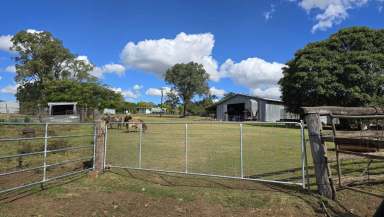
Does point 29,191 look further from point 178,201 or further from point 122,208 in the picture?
point 178,201

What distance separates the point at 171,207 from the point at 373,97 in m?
26.5

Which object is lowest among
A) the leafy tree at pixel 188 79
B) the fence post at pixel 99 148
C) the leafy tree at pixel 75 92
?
the fence post at pixel 99 148

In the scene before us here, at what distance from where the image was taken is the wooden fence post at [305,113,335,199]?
621 centimetres

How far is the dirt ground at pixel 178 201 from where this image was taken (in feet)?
18.2

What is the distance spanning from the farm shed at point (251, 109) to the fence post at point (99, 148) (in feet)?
106

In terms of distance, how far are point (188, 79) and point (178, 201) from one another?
6615 centimetres

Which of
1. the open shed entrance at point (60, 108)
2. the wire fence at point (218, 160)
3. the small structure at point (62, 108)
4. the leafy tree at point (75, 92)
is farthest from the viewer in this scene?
the leafy tree at point (75, 92)

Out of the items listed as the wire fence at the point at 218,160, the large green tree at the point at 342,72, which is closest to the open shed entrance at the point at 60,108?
the large green tree at the point at 342,72

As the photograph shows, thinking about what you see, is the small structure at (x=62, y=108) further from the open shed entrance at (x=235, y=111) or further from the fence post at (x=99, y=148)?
the fence post at (x=99, y=148)

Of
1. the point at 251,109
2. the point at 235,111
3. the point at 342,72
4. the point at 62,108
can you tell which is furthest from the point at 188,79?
the point at 342,72

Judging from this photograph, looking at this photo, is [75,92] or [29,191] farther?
[75,92]

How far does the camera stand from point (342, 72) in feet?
92.7

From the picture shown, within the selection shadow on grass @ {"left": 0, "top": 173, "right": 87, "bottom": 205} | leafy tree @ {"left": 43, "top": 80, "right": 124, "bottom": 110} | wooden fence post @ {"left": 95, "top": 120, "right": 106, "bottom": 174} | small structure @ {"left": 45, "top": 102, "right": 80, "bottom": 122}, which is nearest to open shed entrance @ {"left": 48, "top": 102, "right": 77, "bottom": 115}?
small structure @ {"left": 45, "top": 102, "right": 80, "bottom": 122}

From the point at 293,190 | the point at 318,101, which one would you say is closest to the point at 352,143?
the point at 293,190
